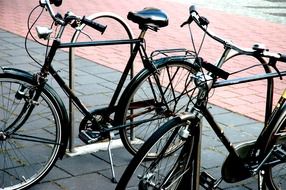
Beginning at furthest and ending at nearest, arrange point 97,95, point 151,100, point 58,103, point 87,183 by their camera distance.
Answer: point 97,95 → point 151,100 → point 87,183 → point 58,103

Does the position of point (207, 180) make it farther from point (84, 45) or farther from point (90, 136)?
point (84, 45)

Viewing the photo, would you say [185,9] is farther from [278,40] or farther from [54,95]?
[54,95]

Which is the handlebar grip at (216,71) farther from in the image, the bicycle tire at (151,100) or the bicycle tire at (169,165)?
the bicycle tire at (151,100)

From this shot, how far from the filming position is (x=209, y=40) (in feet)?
31.1

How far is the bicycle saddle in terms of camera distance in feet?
13.4

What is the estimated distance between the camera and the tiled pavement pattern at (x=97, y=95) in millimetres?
4078

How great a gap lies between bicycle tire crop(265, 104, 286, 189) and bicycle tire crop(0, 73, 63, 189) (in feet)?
4.62

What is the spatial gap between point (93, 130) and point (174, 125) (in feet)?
4.35

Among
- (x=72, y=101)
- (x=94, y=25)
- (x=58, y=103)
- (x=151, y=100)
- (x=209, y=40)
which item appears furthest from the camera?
(x=209, y=40)

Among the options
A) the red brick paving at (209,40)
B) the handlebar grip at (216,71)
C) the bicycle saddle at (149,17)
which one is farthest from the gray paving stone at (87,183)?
the red brick paving at (209,40)

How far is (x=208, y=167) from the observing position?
440 centimetres

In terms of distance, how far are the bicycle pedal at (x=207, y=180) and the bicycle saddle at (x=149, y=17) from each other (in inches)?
48.9

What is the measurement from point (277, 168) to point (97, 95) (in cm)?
257

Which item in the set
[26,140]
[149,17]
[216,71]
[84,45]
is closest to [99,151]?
[26,140]
